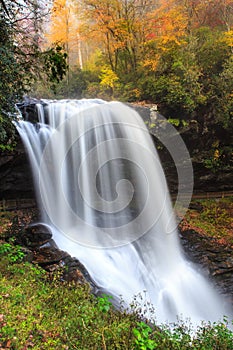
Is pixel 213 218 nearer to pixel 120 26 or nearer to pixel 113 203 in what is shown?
pixel 113 203

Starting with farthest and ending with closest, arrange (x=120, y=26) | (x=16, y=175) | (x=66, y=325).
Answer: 1. (x=120, y=26)
2. (x=16, y=175)
3. (x=66, y=325)

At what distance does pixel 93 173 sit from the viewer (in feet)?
29.6

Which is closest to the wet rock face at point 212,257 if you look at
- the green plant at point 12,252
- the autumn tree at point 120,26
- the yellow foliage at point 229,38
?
the green plant at point 12,252

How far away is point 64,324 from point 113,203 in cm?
693

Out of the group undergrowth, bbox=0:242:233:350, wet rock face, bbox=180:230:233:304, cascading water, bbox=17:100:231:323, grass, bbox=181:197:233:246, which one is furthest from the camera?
grass, bbox=181:197:233:246

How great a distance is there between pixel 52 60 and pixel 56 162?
3.92 meters

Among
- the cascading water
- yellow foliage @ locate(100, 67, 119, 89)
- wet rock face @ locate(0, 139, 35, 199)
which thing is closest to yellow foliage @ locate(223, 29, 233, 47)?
the cascading water

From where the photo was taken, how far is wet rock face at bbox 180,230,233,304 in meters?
7.15

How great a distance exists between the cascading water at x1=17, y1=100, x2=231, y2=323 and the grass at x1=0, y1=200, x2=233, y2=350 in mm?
2025

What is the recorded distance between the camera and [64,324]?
3.09 metres

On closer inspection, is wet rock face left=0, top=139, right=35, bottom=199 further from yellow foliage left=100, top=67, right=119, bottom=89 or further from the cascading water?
yellow foliage left=100, top=67, right=119, bottom=89

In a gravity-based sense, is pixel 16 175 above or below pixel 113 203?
above

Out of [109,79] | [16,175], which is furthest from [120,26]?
[16,175]

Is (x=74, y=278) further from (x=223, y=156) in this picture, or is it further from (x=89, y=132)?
(x=223, y=156)
